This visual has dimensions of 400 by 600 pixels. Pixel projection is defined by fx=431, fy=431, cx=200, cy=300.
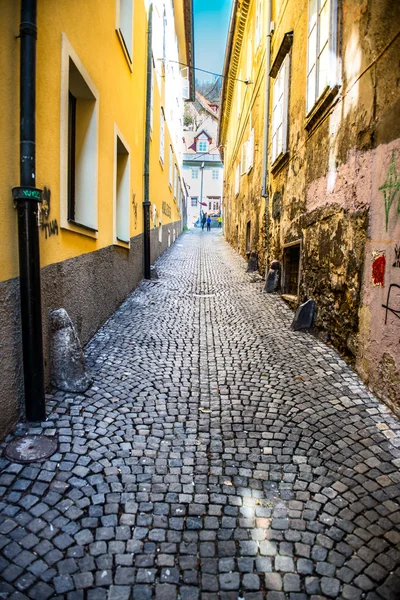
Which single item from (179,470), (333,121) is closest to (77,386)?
(179,470)

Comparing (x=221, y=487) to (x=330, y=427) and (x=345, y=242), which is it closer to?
(x=330, y=427)

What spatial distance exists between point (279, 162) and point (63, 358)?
5732 mm

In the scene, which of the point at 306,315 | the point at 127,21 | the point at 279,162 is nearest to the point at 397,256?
the point at 306,315

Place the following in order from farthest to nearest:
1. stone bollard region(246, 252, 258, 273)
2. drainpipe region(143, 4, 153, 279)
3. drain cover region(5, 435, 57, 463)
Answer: stone bollard region(246, 252, 258, 273) → drainpipe region(143, 4, 153, 279) → drain cover region(5, 435, 57, 463)

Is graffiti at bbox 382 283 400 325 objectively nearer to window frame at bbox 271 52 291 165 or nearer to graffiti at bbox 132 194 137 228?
window frame at bbox 271 52 291 165

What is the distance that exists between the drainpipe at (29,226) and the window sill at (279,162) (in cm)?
508

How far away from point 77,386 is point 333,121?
3932 mm

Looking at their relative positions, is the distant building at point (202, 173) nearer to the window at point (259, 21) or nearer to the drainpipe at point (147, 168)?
the window at point (259, 21)

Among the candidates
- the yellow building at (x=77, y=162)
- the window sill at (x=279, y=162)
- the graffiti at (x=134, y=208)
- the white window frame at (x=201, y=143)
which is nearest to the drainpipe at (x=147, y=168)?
the yellow building at (x=77, y=162)

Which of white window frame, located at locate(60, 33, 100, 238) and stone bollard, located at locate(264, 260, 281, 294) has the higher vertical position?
white window frame, located at locate(60, 33, 100, 238)

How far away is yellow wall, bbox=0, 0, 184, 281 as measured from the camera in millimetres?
2836

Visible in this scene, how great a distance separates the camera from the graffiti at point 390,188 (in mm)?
3320

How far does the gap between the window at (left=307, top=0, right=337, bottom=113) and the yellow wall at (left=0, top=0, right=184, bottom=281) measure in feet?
8.80

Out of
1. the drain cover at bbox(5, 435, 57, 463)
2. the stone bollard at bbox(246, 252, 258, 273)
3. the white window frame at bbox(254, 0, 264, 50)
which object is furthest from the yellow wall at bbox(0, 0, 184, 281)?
the white window frame at bbox(254, 0, 264, 50)
